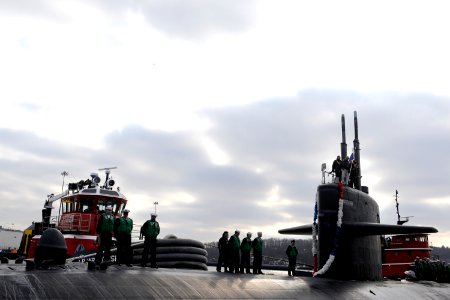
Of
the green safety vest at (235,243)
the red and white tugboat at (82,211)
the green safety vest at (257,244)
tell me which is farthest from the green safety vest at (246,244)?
the red and white tugboat at (82,211)

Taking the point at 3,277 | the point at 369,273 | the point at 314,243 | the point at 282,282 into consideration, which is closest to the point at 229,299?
the point at 282,282

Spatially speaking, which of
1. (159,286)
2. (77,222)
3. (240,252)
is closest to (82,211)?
(77,222)

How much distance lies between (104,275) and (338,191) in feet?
23.6

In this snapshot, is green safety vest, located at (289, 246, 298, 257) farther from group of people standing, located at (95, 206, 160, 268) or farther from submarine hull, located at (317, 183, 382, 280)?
group of people standing, located at (95, 206, 160, 268)

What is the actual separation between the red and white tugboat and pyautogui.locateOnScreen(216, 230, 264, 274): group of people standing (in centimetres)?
1135

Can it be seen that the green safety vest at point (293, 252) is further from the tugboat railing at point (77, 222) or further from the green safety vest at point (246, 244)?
the tugboat railing at point (77, 222)

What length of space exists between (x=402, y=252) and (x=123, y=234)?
22580 mm

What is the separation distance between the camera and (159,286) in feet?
27.2

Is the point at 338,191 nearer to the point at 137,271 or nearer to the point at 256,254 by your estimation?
the point at 256,254

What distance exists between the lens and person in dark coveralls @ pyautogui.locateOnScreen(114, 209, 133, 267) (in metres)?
10.7

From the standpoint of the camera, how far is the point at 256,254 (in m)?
13.9

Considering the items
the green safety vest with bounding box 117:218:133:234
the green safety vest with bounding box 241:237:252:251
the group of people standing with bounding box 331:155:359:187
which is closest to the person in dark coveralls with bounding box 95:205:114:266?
the green safety vest with bounding box 117:218:133:234

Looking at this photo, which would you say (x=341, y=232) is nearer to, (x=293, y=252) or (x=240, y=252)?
(x=293, y=252)

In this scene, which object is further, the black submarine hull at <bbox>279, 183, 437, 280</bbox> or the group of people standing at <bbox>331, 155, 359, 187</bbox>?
the group of people standing at <bbox>331, 155, 359, 187</bbox>
